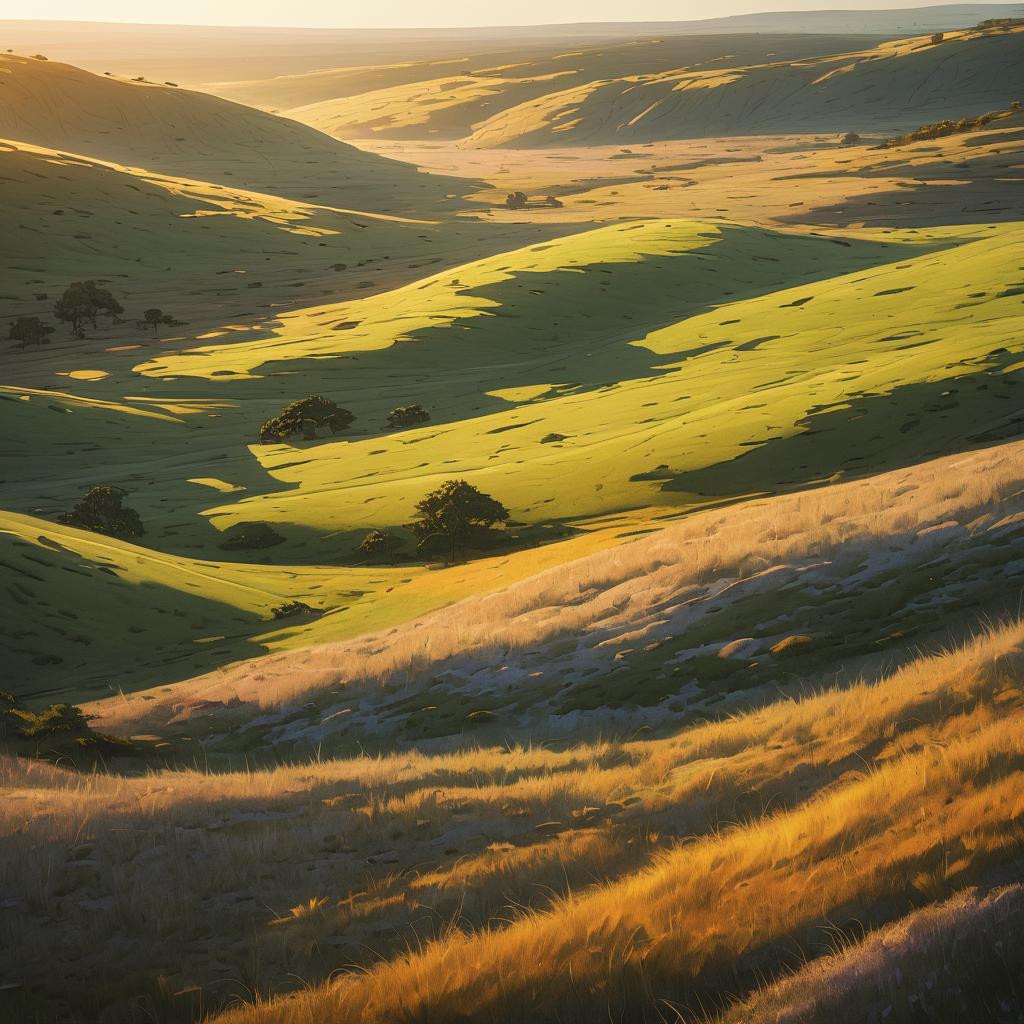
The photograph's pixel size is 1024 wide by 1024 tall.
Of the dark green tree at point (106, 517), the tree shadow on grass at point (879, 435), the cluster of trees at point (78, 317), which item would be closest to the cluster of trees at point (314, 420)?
the dark green tree at point (106, 517)

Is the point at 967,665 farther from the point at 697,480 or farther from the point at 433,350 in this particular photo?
the point at 433,350

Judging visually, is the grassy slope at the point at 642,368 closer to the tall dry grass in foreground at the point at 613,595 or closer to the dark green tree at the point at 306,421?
the dark green tree at the point at 306,421

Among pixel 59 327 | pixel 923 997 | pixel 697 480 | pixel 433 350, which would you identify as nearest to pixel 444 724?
pixel 923 997

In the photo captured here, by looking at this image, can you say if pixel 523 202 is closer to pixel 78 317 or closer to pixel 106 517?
pixel 78 317

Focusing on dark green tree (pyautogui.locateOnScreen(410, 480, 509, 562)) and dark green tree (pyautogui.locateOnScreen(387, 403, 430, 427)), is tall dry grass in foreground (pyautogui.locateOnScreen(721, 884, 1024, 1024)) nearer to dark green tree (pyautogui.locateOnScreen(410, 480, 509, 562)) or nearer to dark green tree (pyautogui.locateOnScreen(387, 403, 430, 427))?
dark green tree (pyautogui.locateOnScreen(410, 480, 509, 562))

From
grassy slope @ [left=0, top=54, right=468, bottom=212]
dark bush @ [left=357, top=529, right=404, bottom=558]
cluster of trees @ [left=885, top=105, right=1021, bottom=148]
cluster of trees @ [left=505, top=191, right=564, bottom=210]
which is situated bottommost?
dark bush @ [left=357, top=529, right=404, bottom=558]

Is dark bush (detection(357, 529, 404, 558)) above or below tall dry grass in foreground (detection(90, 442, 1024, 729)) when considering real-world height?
below

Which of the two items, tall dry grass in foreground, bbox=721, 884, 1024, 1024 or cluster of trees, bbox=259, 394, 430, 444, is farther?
cluster of trees, bbox=259, 394, 430, 444

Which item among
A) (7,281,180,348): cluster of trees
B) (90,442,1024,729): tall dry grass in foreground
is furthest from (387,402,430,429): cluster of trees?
(7,281,180,348): cluster of trees
